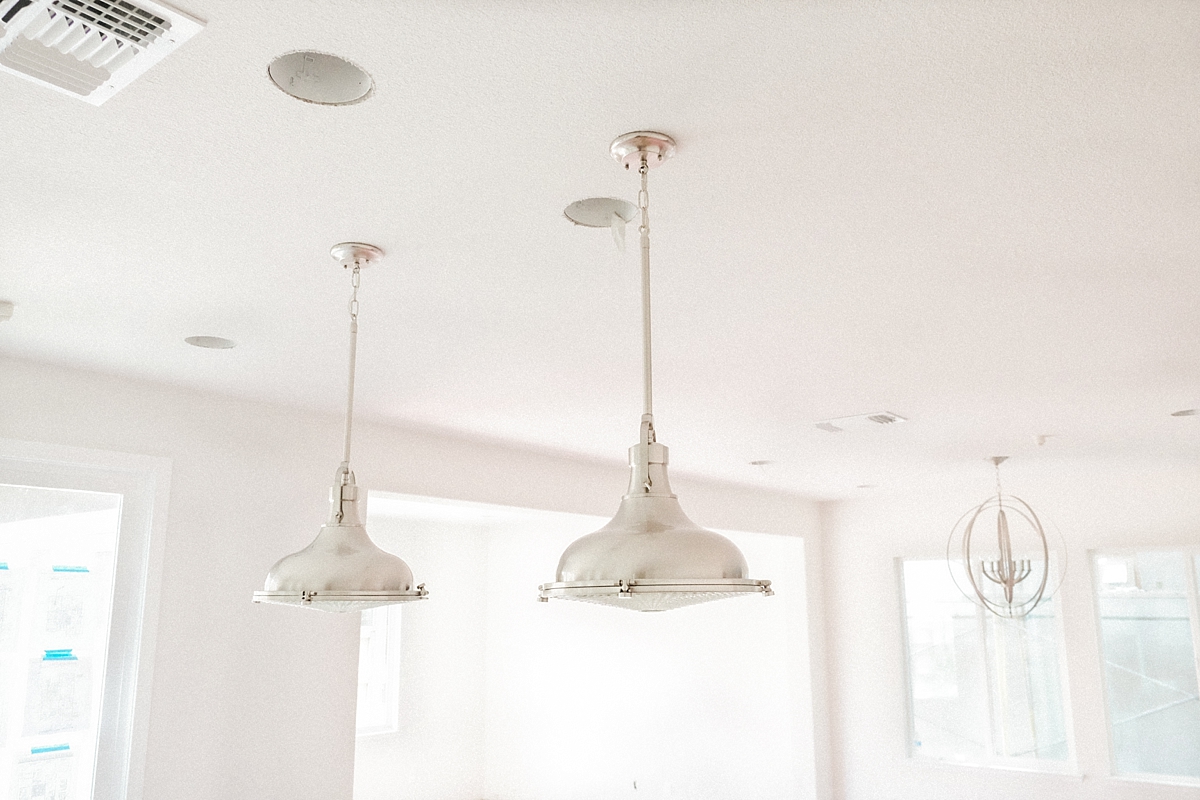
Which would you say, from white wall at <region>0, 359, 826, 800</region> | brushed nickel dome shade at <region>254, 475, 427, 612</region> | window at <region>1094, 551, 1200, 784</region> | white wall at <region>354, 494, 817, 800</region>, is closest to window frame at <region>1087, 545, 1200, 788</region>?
window at <region>1094, 551, 1200, 784</region>

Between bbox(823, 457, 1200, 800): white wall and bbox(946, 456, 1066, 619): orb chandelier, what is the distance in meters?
0.07

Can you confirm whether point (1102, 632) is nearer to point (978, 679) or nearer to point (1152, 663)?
point (1152, 663)

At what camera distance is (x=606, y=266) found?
7.61 feet

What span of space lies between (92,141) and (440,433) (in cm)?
275

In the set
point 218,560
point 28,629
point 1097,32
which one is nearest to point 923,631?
point 218,560

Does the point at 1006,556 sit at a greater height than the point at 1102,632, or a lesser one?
greater

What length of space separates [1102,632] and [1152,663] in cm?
32

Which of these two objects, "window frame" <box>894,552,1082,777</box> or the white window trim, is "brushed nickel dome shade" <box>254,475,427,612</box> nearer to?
the white window trim

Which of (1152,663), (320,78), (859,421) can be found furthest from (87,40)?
(1152,663)

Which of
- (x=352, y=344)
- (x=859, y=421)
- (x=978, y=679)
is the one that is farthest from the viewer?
(x=978, y=679)

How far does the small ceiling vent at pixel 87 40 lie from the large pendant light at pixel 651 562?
3.09 feet

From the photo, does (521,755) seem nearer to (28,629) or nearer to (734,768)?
(734,768)

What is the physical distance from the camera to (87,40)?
140cm

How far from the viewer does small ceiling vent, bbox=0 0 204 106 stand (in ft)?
4.34
